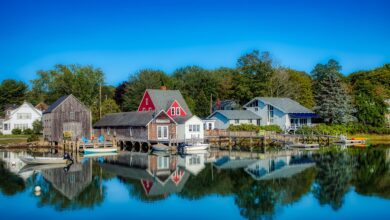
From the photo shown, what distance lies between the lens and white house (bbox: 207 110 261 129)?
66.9m

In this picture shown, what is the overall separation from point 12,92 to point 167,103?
2065 inches

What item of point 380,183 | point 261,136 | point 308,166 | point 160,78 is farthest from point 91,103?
point 380,183

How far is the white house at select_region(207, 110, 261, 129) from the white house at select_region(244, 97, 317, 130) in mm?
1611

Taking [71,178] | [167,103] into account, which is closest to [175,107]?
[167,103]

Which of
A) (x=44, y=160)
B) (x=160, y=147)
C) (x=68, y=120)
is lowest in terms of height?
(x=44, y=160)

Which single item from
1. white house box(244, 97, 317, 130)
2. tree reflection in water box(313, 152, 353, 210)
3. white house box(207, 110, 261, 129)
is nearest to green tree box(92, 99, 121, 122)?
white house box(207, 110, 261, 129)

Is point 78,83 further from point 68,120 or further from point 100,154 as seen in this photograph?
point 100,154

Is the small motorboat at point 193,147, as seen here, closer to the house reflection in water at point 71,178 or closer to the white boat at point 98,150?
the white boat at point 98,150

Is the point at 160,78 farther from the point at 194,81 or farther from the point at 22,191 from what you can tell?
the point at 22,191

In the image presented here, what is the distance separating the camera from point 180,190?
27.8m

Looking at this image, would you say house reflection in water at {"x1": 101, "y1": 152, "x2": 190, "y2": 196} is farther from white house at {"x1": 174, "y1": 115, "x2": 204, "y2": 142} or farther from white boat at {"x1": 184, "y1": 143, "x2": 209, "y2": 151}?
white house at {"x1": 174, "y1": 115, "x2": 204, "y2": 142}

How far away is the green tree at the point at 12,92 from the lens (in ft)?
331

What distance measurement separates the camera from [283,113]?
221ft

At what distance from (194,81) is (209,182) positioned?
201 feet
